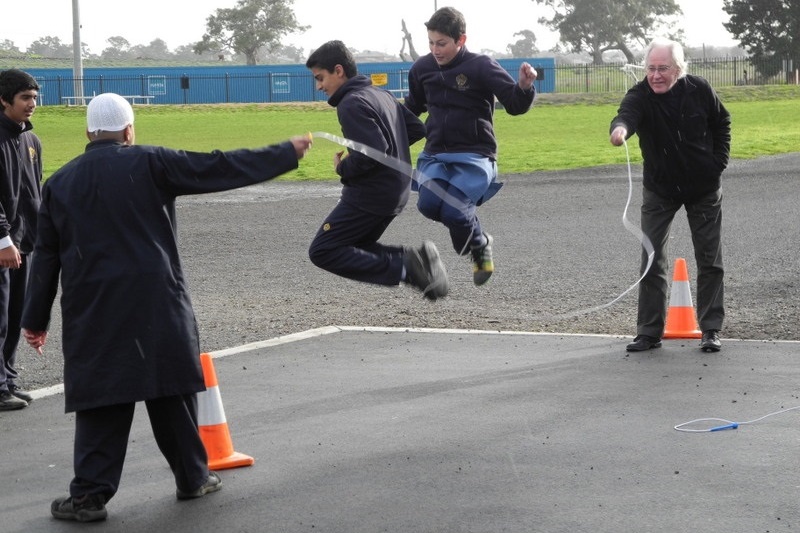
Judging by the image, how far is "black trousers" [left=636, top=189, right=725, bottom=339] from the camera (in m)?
9.24

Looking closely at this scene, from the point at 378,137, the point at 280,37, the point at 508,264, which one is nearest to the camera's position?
the point at 378,137

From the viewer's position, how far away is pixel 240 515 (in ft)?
18.0

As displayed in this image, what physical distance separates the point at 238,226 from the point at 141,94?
47.9 m

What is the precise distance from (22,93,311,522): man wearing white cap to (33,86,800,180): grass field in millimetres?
18183

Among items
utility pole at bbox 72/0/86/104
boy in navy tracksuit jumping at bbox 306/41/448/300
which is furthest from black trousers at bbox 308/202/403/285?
utility pole at bbox 72/0/86/104

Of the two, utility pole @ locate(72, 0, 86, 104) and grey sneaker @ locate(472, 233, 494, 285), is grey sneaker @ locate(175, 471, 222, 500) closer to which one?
grey sneaker @ locate(472, 233, 494, 285)

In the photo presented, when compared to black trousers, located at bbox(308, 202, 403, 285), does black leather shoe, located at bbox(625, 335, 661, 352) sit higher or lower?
lower

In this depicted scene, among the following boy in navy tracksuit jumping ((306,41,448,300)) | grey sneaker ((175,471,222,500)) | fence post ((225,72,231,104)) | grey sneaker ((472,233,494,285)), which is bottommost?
grey sneaker ((175,471,222,500))

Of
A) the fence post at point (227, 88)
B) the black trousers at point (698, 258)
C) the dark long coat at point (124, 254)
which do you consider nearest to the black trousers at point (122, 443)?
the dark long coat at point (124, 254)

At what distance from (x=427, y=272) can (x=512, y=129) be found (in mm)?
28950

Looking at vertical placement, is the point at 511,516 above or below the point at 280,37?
below

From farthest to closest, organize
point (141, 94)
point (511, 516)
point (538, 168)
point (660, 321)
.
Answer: point (141, 94), point (538, 168), point (660, 321), point (511, 516)

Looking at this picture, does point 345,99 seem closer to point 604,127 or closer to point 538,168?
point 538,168

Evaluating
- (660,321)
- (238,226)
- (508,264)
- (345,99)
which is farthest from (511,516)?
(238,226)
